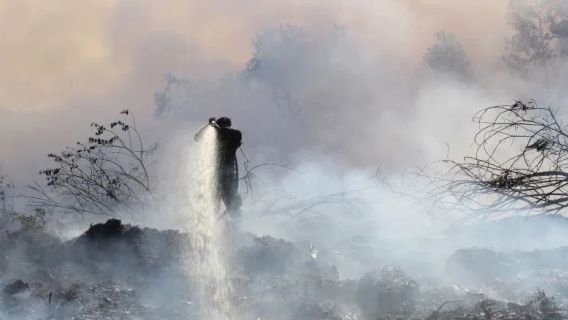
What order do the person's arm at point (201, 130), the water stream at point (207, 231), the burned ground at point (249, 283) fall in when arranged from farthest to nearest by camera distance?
the person's arm at point (201, 130), the water stream at point (207, 231), the burned ground at point (249, 283)

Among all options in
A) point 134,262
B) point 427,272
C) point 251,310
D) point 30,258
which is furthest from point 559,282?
point 30,258

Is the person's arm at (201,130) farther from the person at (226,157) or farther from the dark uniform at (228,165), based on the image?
the dark uniform at (228,165)

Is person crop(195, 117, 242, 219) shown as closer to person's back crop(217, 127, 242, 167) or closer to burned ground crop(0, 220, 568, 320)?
person's back crop(217, 127, 242, 167)

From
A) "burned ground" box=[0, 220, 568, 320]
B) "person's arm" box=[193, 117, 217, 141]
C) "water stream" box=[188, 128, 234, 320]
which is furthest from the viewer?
"person's arm" box=[193, 117, 217, 141]

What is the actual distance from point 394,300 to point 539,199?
13.2ft

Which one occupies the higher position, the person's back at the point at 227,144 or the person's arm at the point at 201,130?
the person's arm at the point at 201,130

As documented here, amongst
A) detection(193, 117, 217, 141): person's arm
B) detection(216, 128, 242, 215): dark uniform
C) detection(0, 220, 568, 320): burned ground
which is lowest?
detection(0, 220, 568, 320): burned ground

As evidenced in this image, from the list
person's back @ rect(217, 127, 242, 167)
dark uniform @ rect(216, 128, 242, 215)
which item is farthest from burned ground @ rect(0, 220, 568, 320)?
person's back @ rect(217, 127, 242, 167)

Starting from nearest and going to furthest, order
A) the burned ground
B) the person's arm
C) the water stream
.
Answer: the burned ground
the water stream
the person's arm

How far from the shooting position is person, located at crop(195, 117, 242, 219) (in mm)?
8164

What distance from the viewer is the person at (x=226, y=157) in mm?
8164

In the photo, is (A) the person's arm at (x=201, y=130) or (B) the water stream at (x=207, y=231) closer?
(B) the water stream at (x=207, y=231)

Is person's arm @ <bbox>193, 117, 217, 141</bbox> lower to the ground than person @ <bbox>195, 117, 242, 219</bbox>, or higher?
higher

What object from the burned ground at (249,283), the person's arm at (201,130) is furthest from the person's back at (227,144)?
the burned ground at (249,283)
